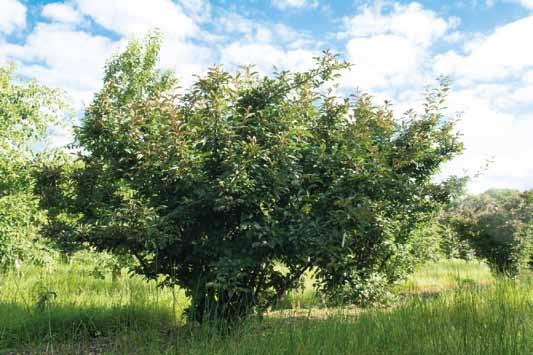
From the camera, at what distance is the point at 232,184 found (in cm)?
537

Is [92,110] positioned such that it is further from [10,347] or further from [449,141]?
[449,141]

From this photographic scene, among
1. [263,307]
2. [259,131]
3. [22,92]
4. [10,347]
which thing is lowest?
[10,347]

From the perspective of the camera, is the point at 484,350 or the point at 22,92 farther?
the point at 22,92

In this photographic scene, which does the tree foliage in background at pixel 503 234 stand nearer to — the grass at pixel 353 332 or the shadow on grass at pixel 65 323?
the grass at pixel 353 332

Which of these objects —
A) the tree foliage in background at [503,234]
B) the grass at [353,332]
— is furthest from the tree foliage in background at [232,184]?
the tree foliage in background at [503,234]

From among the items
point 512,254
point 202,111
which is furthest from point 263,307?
point 512,254

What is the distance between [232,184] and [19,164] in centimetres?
660

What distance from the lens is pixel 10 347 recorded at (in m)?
6.51

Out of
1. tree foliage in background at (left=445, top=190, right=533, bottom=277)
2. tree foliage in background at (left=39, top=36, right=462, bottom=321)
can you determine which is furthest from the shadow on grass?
tree foliage in background at (left=445, top=190, right=533, bottom=277)

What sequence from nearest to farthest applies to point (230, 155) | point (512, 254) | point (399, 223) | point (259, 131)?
point (230, 155), point (259, 131), point (399, 223), point (512, 254)

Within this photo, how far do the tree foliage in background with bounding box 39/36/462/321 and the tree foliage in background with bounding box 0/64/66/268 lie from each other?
3282 mm

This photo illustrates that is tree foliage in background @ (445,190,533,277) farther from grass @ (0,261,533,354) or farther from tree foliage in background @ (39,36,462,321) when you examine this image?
tree foliage in background @ (39,36,462,321)

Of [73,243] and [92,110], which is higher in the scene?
[92,110]

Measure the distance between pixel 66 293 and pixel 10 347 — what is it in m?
3.39
